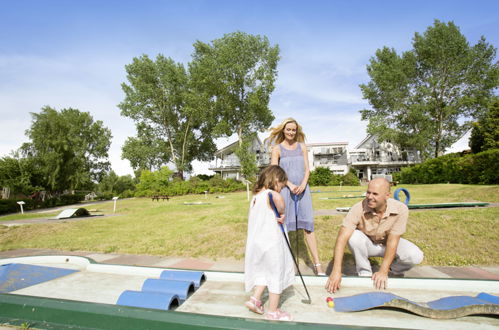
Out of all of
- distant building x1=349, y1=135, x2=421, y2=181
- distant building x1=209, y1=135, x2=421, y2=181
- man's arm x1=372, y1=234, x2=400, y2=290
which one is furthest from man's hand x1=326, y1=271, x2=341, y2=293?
distant building x1=349, y1=135, x2=421, y2=181

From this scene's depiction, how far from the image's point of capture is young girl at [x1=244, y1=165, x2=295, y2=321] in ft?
6.69

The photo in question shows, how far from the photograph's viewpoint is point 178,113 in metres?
33.2

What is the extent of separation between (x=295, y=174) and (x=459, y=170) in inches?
750

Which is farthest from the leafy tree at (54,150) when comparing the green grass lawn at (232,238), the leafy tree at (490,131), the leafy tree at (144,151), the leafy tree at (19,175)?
the leafy tree at (490,131)

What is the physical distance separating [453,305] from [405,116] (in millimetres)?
30106

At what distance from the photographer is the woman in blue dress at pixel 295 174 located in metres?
3.33

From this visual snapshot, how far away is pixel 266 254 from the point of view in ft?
7.18

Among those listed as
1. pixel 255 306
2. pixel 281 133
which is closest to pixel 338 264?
pixel 255 306

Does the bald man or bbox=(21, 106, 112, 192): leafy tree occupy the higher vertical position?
bbox=(21, 106, 112, 192): leafy tree

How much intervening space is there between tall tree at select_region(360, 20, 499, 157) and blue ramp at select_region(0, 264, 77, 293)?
28.7 meters

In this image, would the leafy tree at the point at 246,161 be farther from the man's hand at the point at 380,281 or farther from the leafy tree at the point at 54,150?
the man's hand at the point at 380,281

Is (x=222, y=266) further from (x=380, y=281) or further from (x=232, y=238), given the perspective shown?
(x=380, y=281)

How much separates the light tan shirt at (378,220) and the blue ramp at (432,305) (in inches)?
28.0

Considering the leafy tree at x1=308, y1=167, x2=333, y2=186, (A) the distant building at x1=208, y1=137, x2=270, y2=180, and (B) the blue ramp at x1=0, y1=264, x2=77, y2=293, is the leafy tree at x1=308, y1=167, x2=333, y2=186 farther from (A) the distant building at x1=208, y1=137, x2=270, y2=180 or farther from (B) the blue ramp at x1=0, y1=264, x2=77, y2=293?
(B) the blue ramp at x1=0, y1=264, x2=77, y2=293
